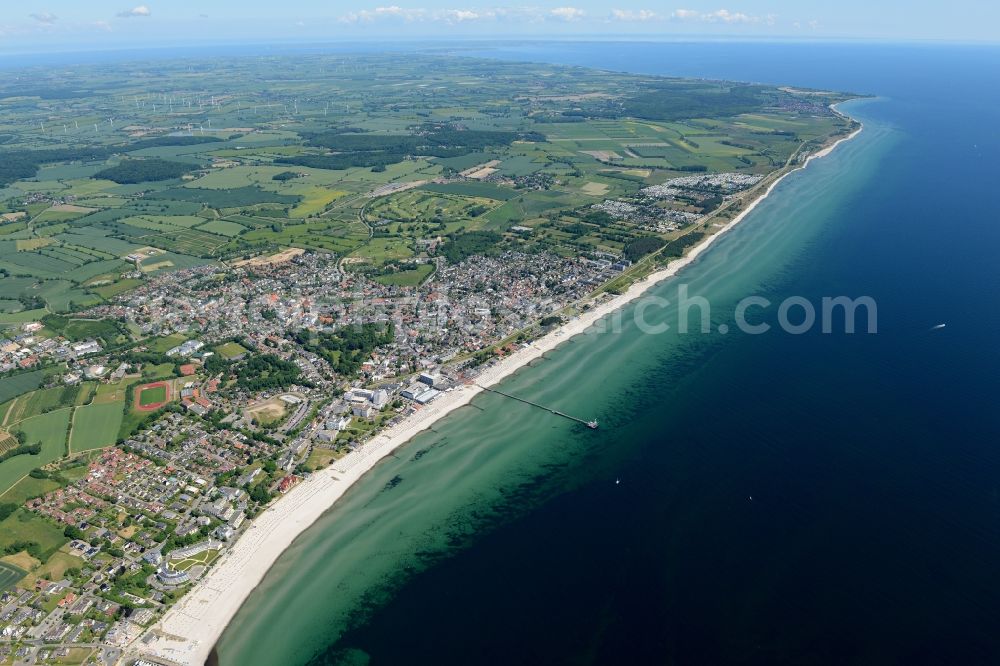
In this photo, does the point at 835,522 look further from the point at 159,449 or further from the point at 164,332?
the point at 164,332

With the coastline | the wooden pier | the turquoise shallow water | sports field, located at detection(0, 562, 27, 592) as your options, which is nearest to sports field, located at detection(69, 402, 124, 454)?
sports field, located at detection(0, 562, 27, 592)

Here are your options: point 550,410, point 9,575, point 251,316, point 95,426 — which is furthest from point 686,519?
point 251,316

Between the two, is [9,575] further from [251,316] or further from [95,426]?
[251,316]

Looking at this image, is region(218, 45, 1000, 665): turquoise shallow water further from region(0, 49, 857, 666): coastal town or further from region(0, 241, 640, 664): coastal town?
region(0, 241, 640, 664): coastal town

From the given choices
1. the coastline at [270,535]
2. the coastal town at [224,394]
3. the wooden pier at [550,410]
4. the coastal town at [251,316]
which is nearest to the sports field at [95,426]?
the coastal town at [251,316]

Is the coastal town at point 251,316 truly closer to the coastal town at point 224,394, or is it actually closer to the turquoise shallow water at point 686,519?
the coastal town at point 224,394

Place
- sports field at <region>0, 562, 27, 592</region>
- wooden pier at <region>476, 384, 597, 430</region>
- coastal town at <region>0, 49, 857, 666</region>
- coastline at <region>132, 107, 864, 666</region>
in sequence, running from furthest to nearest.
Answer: wooden pier at <region>476, 384, 597, 430</region>
coastal town at <region>0, 49, 857, 666</region>
sports field at <region>0, 562, 27, 592</region>
coastline at <region>132, 107, 864, 666</region>

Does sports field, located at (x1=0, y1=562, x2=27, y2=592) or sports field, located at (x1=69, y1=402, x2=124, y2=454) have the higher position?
sports field, located at (x1=69, y1=402, x2=124, y2=454)
